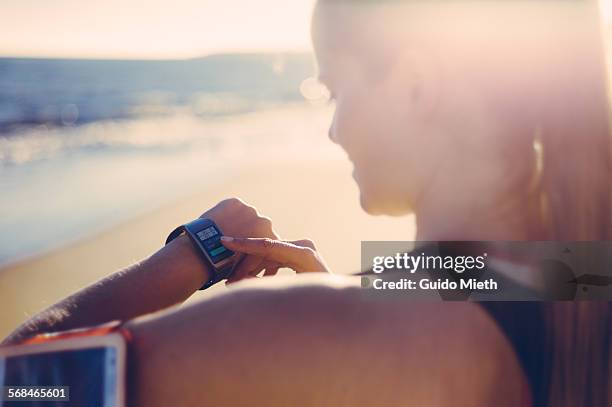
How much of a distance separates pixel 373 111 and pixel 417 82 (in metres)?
0.08

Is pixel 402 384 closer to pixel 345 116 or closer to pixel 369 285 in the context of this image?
pixel 369 285

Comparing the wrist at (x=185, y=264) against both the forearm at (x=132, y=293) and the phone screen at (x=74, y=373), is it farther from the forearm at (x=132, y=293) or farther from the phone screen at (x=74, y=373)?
the phone screen at (x=74, y=373)

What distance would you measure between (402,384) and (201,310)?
22 centimetres

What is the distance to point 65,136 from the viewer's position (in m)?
5.20

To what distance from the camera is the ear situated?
0.69m

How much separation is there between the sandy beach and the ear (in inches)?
37.3

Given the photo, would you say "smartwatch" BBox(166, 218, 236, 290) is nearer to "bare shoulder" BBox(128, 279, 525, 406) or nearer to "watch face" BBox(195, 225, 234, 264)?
"watch face" BBox(195, 225, 234, 264)

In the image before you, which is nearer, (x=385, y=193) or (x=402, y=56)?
(x=402, y=56)

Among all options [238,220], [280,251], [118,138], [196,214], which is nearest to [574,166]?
[280,251]

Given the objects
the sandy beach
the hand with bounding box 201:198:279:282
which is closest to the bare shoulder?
the hand with bounding box 201:198:279:282

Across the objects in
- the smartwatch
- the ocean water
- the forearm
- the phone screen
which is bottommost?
the phone screen

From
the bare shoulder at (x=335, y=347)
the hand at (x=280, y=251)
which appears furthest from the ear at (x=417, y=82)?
the hand at (x=280, y=251)

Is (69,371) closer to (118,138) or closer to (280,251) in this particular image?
(280,251)

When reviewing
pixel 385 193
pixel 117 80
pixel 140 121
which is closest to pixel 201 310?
pixel 385 193
